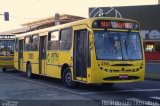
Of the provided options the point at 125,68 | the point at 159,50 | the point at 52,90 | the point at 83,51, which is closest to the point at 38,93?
the point at 52,90

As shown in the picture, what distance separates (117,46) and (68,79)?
295cm

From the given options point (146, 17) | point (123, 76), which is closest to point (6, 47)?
point (123, 76)

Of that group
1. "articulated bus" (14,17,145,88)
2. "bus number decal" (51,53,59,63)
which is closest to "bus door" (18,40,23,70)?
"bus number decal" (51,53,59,63)

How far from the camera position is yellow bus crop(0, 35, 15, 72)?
29.6 meters

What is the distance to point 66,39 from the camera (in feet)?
59.0

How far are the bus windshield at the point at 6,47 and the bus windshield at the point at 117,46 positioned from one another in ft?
49.9

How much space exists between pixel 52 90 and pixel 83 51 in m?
2.02

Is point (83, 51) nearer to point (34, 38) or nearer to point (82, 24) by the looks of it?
point (82, 24)

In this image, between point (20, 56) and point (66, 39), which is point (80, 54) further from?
point (20, 56)

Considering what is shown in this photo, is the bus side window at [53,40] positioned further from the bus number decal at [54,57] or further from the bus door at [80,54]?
the bus door at [80,54]

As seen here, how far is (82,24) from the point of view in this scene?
16406 millimetres

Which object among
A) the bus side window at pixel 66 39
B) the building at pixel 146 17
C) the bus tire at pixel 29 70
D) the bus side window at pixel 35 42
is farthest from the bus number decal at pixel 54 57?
the building at pixel 146 17

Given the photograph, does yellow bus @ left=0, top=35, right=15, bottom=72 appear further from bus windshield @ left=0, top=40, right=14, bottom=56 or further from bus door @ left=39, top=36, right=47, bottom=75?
bus door @ left=39, top=36, right=47, bottom=75

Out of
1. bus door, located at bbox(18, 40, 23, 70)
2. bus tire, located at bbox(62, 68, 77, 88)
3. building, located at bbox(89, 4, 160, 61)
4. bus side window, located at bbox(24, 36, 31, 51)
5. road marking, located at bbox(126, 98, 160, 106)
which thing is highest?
building, located at bbox(89, 4, 160, 61)
